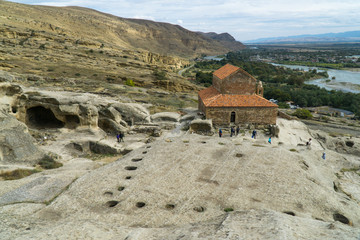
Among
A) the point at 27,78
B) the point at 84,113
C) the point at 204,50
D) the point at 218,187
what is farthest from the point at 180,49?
the point at 218,187

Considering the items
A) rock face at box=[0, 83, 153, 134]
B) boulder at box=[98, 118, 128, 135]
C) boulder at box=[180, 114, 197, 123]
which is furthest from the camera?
boulder at box=[180, 114, 197, 123]

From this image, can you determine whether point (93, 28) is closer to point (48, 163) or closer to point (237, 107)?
point (237, 107)

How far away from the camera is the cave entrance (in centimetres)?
2111

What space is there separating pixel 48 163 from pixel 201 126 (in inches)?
538

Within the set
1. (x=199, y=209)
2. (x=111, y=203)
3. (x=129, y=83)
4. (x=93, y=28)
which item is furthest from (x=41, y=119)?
(x=93, y=28)

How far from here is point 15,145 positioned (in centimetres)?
1393

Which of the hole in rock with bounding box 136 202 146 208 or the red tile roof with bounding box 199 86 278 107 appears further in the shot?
the red tile roof with bounding box 199 86 278 107

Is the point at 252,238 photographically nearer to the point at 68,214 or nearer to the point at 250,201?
the point at 250,201

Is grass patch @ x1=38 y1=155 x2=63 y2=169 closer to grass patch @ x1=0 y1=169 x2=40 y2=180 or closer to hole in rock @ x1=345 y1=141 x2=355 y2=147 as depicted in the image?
grass patch @ x1=0 y1=169 x2=40 y2=180

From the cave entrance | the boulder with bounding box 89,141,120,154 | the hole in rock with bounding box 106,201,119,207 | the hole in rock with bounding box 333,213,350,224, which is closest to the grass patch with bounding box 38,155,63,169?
the boulder with bounding box 89,141,120,154

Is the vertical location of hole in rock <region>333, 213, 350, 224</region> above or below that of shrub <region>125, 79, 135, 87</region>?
below

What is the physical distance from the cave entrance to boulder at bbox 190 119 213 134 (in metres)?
11.6

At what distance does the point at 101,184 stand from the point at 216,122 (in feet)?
55.0

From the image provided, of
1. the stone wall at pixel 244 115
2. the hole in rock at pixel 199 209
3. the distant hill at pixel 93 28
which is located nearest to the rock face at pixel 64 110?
the stone wall at pixel 244 115
